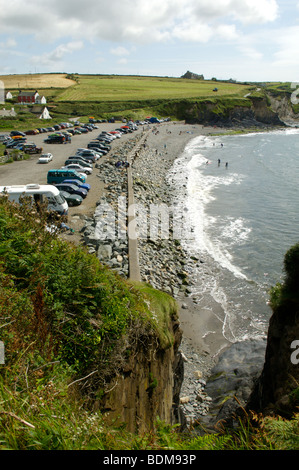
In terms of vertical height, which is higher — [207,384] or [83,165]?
[83,165]

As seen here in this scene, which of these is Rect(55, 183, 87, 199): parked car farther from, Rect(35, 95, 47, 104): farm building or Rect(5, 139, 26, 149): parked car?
Rect(35, 95, 47, 104): farm building

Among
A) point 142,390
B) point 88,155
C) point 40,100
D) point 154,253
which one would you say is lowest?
point 154,253

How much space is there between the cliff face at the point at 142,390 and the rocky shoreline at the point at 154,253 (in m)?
2.08

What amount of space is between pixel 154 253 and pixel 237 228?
483 inches

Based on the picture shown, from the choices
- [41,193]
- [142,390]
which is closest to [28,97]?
[41,193]

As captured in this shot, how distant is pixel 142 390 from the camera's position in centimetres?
787

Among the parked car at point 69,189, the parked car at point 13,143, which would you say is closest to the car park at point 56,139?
the parked car at point 13,143

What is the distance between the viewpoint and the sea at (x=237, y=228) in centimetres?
2034

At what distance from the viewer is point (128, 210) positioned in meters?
27.8

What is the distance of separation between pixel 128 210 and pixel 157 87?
450 feet

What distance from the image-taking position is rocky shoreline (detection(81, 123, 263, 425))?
14.6 metres

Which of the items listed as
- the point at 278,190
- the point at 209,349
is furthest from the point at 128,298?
the point at 278,190

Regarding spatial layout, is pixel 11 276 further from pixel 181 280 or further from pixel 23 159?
pixel 23 159

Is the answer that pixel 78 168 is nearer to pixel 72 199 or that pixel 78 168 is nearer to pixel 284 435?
pixel 72 199
